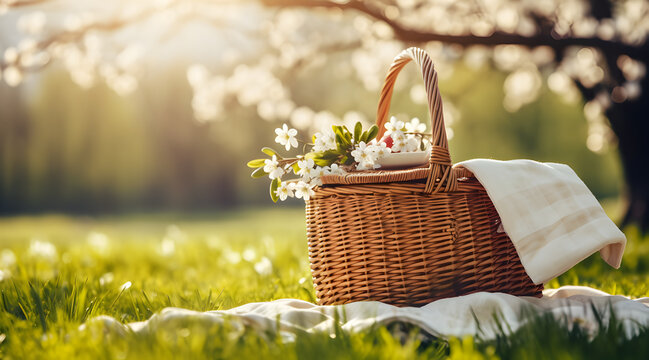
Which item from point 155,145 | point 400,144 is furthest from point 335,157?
point 155,145

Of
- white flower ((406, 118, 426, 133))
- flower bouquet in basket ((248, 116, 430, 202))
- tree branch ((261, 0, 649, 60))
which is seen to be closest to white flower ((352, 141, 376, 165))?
flower bouquet in basket ((248, 116, 430, 202))

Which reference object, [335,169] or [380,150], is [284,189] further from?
[380,150]

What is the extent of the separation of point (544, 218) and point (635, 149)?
3877 millimetres

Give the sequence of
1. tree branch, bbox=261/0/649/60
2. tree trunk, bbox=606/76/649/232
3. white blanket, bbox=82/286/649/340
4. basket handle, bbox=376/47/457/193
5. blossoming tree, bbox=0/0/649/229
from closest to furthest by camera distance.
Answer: white blanket, bbox=82/286/649/340 < basket handle, bbox=376/47/457/193 < tree branch, bbox=261/0/649/60 < blossoming tree, bbox=0/0/649/229 < tree trunk, bbox=606/76/649/232

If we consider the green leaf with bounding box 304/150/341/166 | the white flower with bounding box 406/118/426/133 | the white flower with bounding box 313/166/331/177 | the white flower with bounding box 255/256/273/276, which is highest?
the white flower with bounding box 406/118/426/133

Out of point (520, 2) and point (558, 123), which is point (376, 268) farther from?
point (558, 123)

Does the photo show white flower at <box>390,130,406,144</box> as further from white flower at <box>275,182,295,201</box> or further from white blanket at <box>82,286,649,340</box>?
white blanket at <box>82,286,649,340</box>

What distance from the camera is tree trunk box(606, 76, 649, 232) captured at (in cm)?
505

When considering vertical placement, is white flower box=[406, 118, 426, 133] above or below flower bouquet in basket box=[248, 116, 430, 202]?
above

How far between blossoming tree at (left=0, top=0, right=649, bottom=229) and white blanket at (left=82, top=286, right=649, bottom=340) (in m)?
2.08

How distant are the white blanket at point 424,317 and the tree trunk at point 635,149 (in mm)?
3649

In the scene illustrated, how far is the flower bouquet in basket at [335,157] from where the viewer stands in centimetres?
203

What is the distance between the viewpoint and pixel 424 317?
5.51 ft

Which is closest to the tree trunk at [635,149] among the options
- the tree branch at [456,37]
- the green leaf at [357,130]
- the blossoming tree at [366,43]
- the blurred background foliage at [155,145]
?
the blossoming tree at [366,43]
